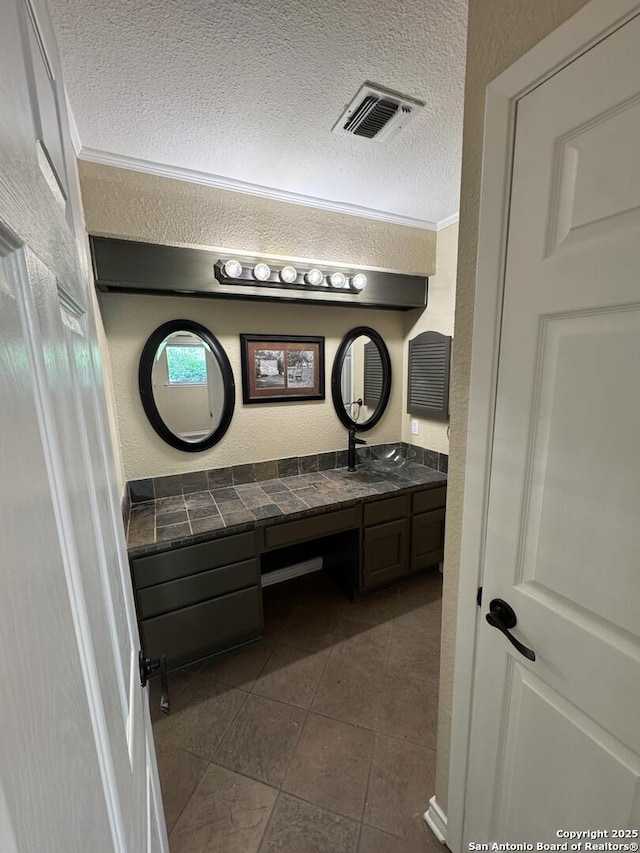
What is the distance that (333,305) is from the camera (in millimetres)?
2361

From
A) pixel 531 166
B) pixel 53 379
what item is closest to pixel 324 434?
pixel 531 166

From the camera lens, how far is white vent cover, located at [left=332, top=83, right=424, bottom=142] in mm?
1249

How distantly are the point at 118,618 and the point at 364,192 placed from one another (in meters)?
2.15

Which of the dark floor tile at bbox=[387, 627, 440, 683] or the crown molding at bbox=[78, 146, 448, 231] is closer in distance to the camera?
the crown molding at bbox=[78, 146, 448, 231]

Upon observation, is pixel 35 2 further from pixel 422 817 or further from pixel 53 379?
pixel 422 817

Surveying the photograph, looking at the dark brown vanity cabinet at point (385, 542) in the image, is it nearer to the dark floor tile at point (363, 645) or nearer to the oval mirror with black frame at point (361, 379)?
the dark floor tile at point (363, 645)

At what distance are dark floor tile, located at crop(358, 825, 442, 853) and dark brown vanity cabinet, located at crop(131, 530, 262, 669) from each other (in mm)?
992

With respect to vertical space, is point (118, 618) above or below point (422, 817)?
above

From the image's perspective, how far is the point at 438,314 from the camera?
2463 millimetres

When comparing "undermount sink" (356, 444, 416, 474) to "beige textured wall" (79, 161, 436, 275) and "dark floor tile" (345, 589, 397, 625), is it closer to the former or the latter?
"dark floor tile" (345, 589, 397, 625)

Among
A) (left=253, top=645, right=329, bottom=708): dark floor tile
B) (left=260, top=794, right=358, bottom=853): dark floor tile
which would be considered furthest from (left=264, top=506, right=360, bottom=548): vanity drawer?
(left=260, top=794, right=358, bottom=853): dark floor tile

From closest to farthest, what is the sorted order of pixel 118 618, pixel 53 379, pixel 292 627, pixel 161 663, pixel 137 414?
1. pixel 53 379
2. pixel 118 618
3. pixel 161 663
4. pixel 137 414
5. pixel 292 627

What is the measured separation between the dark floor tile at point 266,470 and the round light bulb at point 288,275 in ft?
3.85

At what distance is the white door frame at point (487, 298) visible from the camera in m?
0.64
